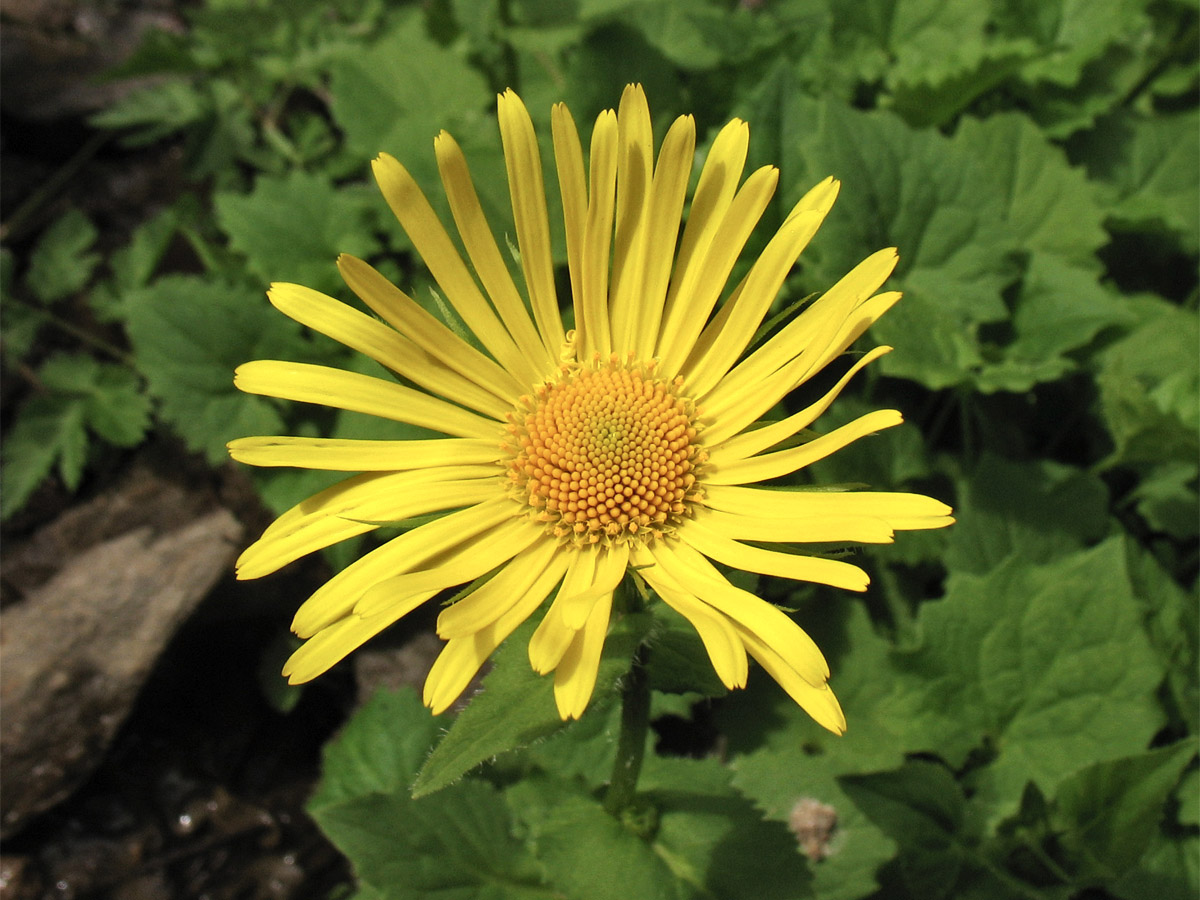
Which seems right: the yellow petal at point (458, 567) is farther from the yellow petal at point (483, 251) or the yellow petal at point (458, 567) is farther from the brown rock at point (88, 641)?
the brown rock at point (88, 641)

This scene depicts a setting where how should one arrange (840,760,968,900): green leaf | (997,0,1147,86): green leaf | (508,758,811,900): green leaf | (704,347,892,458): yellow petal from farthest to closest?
(997,0,1147,86): green leaf → (840,760,968,900): green leaf → (508,758,811,900): green leaf → (704,347,892,458): yellow petal

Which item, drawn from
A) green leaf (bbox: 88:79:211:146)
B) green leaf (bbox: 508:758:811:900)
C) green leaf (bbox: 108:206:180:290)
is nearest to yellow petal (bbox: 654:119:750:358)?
green leaf (bbox: 508:758:811:900)

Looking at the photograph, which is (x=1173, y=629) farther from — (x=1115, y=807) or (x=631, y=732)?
(x=631, y=732)

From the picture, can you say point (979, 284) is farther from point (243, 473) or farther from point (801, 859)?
point (243, 473)

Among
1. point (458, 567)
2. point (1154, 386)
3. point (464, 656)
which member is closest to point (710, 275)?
point (458, 567)

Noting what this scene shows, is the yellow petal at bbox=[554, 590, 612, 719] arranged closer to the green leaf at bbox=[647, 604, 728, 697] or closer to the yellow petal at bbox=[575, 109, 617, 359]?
the green leaf at bbox=[647, 604, 728, 697]

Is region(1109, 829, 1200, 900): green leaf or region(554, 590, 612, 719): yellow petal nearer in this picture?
region(554, 590, 612, 719): yellow petal

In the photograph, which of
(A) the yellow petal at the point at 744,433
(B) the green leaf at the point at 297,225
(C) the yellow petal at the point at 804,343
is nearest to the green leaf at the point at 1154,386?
(A) the yellow petal at the point at 744,433
